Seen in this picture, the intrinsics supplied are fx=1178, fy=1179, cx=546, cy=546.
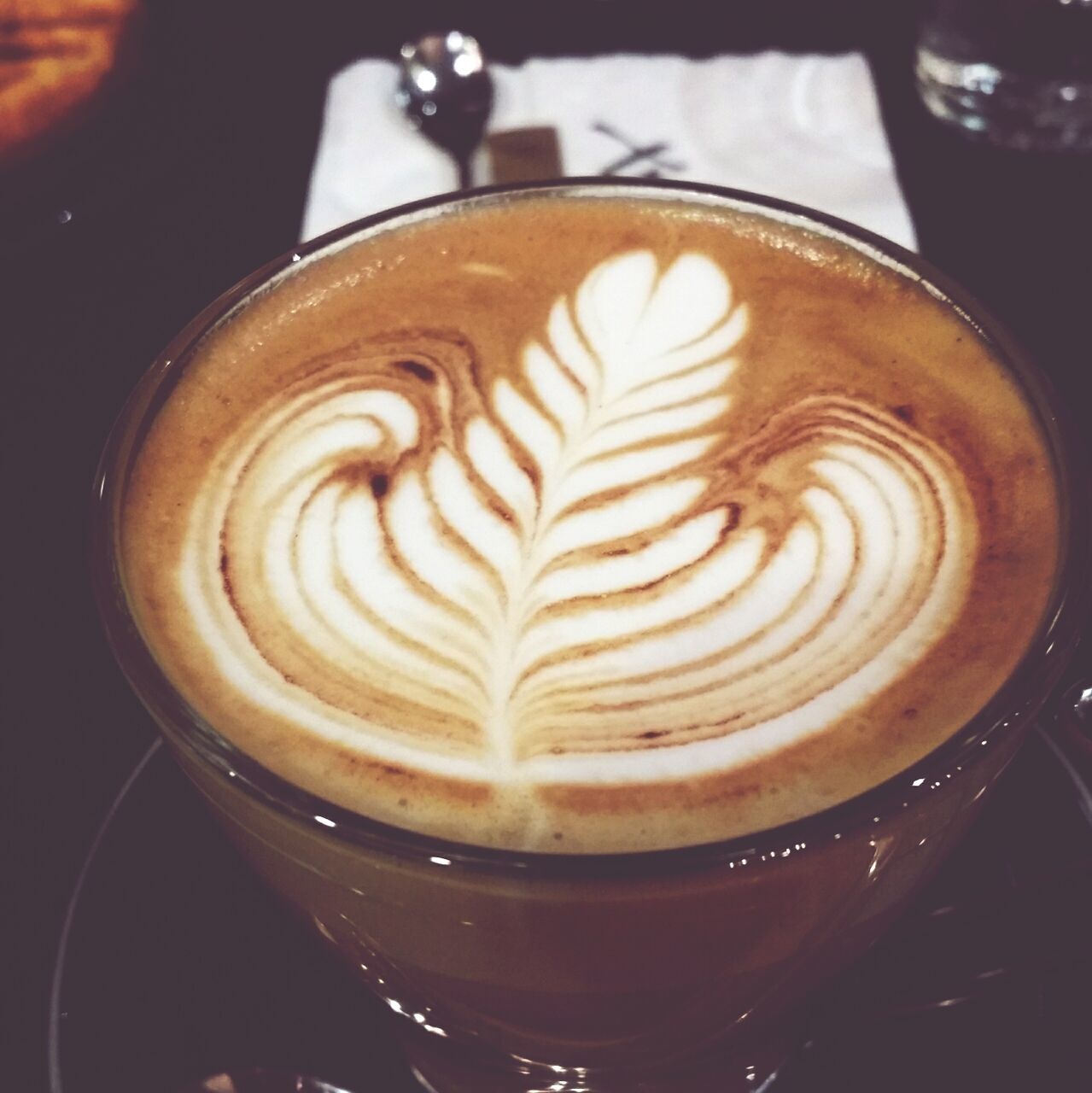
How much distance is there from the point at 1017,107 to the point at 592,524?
3.24 ft

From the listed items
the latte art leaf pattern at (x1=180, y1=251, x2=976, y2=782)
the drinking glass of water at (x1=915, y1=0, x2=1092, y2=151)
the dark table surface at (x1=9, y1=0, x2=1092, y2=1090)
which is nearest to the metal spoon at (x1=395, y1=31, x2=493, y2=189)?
the dark table surface at (x1=9, y1=0, x2=1092, y2=1090)

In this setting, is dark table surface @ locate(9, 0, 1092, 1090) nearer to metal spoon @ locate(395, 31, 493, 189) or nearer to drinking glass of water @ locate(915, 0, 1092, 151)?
drinking glass of water @ locate(915, 0, 1092, 151)

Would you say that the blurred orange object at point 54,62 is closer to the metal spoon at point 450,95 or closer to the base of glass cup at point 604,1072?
the metal spoon at point 450,95

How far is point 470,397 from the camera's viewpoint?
0.62 meters

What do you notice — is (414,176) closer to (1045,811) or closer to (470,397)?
(470,397)

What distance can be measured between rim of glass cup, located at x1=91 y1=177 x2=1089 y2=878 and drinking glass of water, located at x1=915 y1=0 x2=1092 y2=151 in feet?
2.43

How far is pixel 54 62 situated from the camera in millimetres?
1291

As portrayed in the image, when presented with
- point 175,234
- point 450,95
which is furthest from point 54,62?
point 450,95

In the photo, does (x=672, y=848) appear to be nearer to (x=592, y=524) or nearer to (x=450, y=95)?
(x=592, y=524)

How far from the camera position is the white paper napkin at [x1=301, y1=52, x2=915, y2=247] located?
3.84 ft

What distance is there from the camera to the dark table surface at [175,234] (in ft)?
2.72

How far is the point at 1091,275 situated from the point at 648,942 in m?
0.95

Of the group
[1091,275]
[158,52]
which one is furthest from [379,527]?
[158,52]

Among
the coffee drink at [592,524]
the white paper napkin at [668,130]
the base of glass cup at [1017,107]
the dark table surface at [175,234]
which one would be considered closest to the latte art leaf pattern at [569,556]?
the coffee drink at [592,524]
